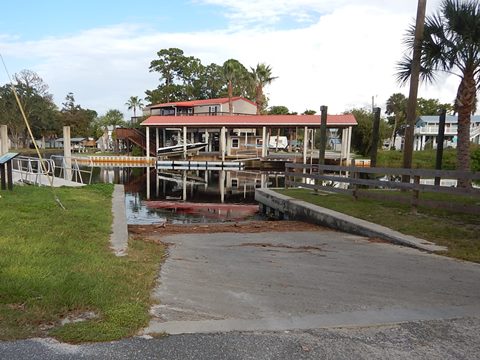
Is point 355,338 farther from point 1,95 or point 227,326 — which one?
point 1,95

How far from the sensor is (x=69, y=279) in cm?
457

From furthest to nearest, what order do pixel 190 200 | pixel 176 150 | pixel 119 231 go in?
pixel 176 150 < pixel 190 200 < pixel 119 231

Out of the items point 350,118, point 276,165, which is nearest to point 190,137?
point 276,165

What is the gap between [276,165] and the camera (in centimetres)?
4041

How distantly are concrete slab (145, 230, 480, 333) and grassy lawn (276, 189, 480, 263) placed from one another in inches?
30.4

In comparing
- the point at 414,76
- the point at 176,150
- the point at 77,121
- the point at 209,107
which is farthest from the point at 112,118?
the point at 414,76

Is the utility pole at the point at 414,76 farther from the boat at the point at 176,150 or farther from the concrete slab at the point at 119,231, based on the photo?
the boat at the point at 176,150

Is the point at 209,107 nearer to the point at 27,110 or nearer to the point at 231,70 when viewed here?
the point at 231,70

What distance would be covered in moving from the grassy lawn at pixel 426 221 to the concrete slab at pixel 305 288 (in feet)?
2.53

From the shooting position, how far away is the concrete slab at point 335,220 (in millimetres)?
7660

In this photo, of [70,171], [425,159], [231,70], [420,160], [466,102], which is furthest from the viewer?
[231,70]

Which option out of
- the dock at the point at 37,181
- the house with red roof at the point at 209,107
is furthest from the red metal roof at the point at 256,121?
the dock at the point at 37,181

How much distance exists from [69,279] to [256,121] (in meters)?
36.2

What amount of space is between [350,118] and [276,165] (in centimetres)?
790
